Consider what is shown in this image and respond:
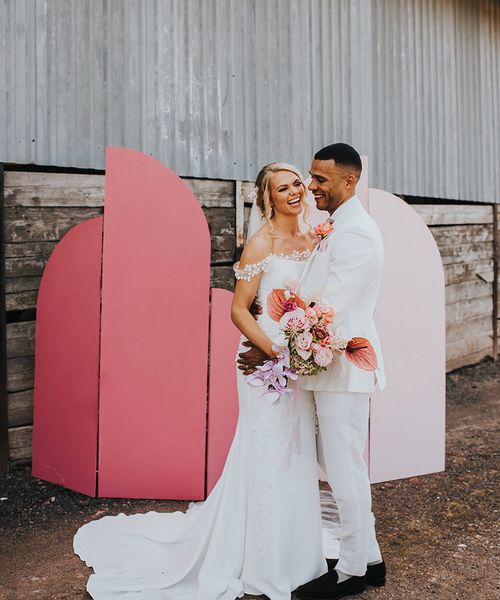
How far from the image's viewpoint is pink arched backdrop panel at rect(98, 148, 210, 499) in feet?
17.0

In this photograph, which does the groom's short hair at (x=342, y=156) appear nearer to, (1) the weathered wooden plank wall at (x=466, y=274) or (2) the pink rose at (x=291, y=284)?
(2) the pink rose at (x=291, y=284)

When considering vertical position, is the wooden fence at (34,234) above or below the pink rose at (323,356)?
above

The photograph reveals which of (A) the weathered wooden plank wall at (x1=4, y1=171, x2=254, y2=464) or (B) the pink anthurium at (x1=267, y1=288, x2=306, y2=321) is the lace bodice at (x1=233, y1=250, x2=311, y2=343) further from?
(A) the weathered wooden plank wall at (x1=4, y1=171, x2=254, y2=464)

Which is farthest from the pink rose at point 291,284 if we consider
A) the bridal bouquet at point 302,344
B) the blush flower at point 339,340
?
the blush flower at point 339,340

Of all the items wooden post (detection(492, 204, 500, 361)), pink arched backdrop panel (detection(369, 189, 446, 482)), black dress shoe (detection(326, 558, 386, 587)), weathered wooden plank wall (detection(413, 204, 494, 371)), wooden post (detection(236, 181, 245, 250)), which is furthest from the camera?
wooden post (detection(492, 204, 500, 361))

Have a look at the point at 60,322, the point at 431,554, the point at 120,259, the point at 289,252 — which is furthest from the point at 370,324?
the point at 60,322

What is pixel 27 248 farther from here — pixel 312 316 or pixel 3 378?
→ pixel 312 316

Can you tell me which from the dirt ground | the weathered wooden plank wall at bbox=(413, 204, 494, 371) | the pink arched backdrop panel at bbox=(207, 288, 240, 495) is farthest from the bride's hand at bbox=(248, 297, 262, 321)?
the weathered wooden plank wall at bbox=(413, 204, 494, 371)

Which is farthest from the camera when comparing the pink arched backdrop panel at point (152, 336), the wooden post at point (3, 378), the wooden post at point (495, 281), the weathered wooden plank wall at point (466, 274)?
the wooden post at point (495, 281)

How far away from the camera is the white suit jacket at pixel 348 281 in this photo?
3.52 metres

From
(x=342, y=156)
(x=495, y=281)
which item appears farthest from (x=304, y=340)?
(x=495, y=281)

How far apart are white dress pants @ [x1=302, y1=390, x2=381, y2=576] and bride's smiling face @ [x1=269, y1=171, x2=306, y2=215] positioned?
0.98 m

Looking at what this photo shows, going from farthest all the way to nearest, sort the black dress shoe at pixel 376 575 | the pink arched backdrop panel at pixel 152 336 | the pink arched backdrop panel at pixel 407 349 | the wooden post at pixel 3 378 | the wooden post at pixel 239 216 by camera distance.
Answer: the wooden post at pixel 239 216
the pink arched backdrop panel at pixel 407 349
the wooden post at pixel 3 378
the pink arched backdrop panel at pixel 152 336
the black dress shoe at pixel 376 575

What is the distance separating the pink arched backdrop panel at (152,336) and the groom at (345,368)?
154 cm
